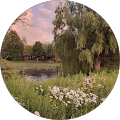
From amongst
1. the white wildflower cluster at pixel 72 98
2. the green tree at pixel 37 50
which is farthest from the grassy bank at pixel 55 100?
the green tree at pixel 37 50

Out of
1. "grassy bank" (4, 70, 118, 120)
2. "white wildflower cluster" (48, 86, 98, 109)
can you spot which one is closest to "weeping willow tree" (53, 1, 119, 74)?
"grassy bank" (4, 70, 118, 120)

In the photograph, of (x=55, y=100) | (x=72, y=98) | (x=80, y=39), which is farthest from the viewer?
(x=80, y=39)

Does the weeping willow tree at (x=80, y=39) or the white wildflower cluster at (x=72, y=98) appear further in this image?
the weeping willow tree at (x=80, y=39)

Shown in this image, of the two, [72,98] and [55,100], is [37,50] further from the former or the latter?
[72,98]

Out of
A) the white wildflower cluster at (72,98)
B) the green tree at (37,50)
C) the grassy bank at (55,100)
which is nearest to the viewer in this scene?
the grassy bank at (55,100)

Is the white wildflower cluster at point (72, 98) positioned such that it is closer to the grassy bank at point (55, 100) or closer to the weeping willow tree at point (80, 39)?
the grassy bank at point (55, 100)

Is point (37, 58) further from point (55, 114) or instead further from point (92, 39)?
point (55, 114)

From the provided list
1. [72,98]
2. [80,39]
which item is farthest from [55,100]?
[80,39]

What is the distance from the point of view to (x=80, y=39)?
22.5 ft

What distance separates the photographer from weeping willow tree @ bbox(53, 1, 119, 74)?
22.2 ft

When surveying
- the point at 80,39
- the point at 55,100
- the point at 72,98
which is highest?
the point at 80,39

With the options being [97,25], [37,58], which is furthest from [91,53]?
[37,58]

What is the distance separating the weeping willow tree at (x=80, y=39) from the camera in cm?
678

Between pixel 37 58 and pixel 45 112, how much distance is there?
4783mm
